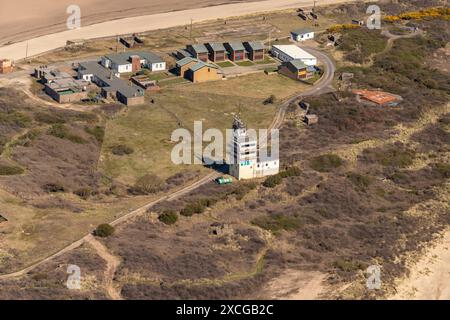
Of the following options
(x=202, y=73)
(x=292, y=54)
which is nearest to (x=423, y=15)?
(x=292, y=54)

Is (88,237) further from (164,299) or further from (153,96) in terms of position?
(153,96)

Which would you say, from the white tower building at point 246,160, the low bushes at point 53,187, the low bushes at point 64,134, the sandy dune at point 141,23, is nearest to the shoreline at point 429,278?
the white tower building at point 246,160

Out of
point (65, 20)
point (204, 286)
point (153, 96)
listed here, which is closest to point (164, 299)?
point (204, 286)

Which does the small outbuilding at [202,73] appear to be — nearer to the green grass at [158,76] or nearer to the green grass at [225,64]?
the green grass at [158,76]

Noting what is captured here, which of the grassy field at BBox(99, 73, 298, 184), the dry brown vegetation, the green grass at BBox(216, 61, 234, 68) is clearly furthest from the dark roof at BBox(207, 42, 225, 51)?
the dry brown vegetation

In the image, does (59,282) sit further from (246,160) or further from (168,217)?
(246,160)
